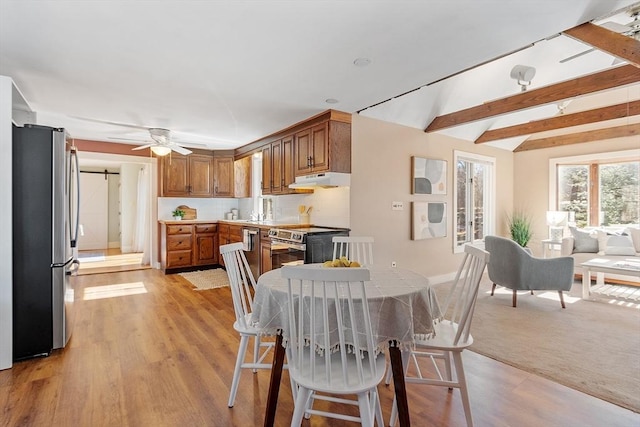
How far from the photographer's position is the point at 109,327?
10.7ft

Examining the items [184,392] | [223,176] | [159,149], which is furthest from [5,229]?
[223,176]

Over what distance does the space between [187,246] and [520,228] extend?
6.10 meters

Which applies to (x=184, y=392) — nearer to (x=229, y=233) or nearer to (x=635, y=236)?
(x=229, y=233)

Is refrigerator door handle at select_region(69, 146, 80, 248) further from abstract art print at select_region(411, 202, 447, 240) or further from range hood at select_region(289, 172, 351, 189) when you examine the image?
abstract art print at select_region(411, 202, 447, 240)

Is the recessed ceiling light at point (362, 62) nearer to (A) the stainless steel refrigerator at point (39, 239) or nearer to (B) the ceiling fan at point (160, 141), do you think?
(A) the stainless steel refrigerator at point (39, 239)

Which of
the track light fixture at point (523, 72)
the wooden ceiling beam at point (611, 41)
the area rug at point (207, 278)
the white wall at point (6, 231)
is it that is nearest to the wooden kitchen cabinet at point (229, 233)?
the area rug at point (207, 278)

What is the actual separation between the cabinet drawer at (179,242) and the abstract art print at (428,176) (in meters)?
3.99

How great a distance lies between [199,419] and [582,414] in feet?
7.22

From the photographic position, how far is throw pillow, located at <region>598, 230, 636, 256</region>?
472 centimetres

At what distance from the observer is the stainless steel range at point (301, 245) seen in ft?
12.4

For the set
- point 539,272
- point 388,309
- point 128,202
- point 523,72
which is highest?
A: point 523,72

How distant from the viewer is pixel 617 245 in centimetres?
481

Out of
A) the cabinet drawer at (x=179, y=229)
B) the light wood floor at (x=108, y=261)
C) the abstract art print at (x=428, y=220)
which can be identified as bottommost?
the light wood floor at (x=108, y=261)

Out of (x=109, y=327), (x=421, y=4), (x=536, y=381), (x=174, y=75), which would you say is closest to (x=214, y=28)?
(x=174, y=75)
